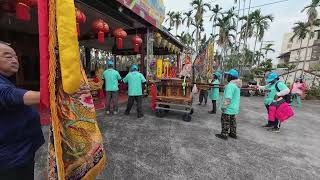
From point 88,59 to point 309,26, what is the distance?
98.4 feet

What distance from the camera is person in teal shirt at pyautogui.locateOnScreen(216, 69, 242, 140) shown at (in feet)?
15.3

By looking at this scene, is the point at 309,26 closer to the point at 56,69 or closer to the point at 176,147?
the point at 176,147

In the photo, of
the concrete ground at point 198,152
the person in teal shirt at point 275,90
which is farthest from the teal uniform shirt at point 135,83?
the person in teal shirt at point 275,90

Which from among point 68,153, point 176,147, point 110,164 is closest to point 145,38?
point 176,147

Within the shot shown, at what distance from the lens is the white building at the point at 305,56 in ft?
55.8

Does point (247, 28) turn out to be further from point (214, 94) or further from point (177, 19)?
point (214, 94)

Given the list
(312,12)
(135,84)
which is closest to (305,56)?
(312,12)

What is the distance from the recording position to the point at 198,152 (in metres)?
4.03

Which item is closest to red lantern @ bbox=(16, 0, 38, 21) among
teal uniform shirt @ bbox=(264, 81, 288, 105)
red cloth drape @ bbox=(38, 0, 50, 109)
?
red cloth drape @ bbox=(38, 0, 50, 109)

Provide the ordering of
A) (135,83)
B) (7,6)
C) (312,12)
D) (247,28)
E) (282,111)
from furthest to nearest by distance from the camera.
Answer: (247,28)
(312,12)
(135,83)
(282,111)
(7,6)

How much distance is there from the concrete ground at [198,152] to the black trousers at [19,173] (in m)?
1.61

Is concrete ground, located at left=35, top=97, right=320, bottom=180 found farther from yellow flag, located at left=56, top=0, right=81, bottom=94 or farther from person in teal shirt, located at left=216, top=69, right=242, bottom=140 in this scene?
yellow flag, located at left=56, top=0, right=81, bottom=94

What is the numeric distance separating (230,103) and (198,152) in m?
1.50

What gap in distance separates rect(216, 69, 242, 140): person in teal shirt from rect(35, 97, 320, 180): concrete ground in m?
0.29
